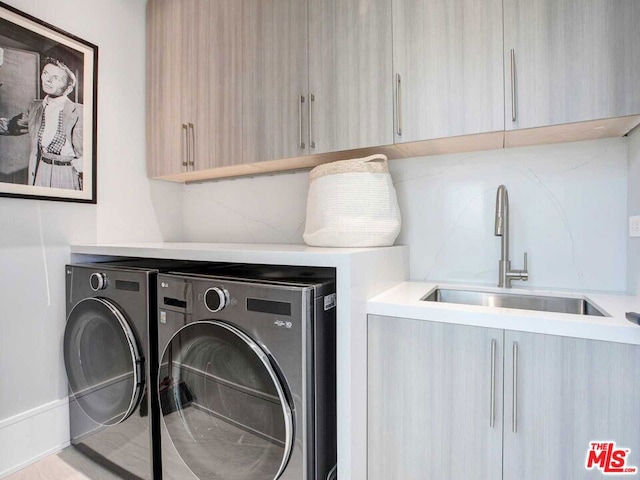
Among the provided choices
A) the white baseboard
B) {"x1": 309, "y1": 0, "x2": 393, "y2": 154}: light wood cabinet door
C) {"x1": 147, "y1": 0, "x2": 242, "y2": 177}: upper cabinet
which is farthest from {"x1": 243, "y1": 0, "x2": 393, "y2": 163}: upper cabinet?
the white baseboard

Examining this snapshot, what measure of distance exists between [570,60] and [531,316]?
2.78 ft

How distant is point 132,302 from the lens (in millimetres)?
1455

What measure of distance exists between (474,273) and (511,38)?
0.94m

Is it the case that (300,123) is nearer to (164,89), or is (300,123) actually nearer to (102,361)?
(164,89)

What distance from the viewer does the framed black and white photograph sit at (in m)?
1.57

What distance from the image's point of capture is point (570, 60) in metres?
1.15

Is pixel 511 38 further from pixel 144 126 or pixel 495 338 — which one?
pixel 144 126

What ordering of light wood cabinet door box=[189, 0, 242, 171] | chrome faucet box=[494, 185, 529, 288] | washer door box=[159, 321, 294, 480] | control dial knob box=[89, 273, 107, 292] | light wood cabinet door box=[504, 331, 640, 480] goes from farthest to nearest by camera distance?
1. light wood cabinet door box=[189, 0, 242, 171]
2. control dial knob box=[89, 273, 107, 292]
3. chrome faucet box=[494, 185, 529, 288]
4. washer door box=[159, 321, 294, 480]
5. light wood cabinet door box=[504, 331, 640, 480]

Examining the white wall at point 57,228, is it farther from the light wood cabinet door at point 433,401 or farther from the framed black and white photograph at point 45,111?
the light wood cabinet door at point 433,401

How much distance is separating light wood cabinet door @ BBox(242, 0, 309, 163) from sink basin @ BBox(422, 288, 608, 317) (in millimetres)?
904

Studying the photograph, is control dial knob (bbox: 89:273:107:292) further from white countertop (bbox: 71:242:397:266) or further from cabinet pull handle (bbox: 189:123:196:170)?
cabinet pull handle (bbox: 189:123:196:170)

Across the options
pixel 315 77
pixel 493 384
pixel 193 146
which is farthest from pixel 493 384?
pixel 193 146

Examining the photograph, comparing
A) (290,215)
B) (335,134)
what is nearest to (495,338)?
(335,134)

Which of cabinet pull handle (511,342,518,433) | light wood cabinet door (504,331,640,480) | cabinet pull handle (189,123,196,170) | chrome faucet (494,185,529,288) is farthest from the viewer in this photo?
cabinet pull handle (189,123,196,170)
